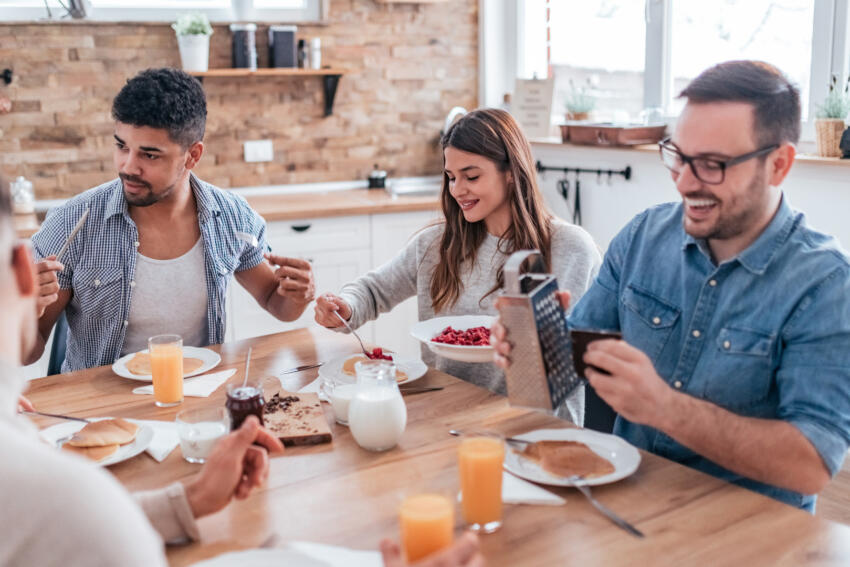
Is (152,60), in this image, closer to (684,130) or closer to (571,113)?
(571,113)

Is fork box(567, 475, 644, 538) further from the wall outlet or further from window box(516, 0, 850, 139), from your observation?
the wall outlet

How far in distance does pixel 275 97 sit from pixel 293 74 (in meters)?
0.19

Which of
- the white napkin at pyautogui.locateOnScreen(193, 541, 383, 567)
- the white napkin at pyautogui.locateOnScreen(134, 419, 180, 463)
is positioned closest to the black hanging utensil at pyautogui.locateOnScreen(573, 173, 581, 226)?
the white napkin at pyautogui.locateOnScreen(134, 419, 180, 463)

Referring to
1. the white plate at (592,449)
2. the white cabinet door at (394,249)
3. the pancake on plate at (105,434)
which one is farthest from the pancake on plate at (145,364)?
the white cabinet door at (394,249)

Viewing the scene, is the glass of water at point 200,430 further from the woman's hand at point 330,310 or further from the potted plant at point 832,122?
the potted plant at point 832,122

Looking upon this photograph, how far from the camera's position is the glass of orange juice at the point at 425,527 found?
1116 mm

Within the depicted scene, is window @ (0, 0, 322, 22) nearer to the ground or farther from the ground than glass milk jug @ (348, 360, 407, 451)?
farther from the ground

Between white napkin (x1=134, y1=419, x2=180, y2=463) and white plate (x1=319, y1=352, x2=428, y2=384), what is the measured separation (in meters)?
0.36

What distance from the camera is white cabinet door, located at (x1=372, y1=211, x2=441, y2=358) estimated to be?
404 cm

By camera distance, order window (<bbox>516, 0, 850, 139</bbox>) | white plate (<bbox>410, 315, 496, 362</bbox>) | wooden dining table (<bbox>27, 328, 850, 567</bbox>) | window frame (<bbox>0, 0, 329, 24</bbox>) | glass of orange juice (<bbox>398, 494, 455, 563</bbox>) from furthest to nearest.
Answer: window frame (<bbox>0, 0, 329, 24</bbox>) < window (<bbox>516, 0, 850, 139</bbox>) < white plate (<bbox>410, 315, 496, 362</bbox>) < wooden dining table (<bbox>27, 328, 850, 567</bbox>) < glass of orange juice (<bbox>398, 494, 455, 563</bbox>)

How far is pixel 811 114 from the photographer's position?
3.33 meters

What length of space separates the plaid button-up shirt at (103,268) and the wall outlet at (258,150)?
6.30 feet

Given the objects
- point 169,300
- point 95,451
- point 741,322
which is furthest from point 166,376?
point 741,322

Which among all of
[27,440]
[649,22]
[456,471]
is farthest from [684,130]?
[649,22]
